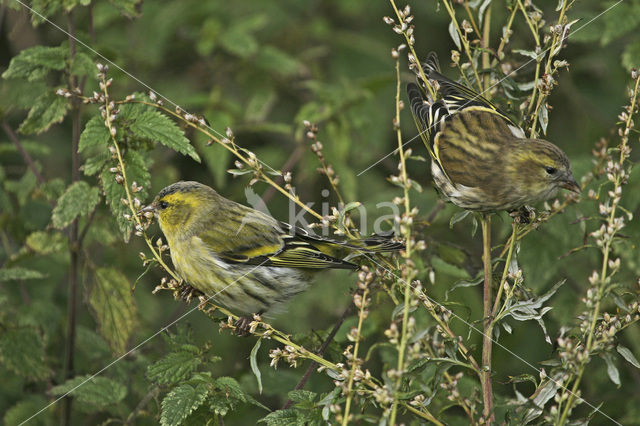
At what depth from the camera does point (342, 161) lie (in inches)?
175

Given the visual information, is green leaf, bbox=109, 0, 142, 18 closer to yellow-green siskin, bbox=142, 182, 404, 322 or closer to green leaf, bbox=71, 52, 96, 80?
green leaf, bbox=71, 52, 96, 80

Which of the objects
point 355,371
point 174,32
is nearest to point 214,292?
point 355,371

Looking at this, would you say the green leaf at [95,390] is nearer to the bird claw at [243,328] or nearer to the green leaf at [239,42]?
the bird claw at [243,328]

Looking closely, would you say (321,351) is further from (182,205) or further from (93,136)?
(93,136)

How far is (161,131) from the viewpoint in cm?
264

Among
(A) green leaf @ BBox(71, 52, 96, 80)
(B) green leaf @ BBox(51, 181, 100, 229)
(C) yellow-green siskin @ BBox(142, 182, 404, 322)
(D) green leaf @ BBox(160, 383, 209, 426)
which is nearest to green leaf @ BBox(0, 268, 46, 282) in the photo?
(B) green leaf @ BBox(51, 181, 100, 229)

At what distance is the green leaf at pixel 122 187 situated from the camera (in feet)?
8.56

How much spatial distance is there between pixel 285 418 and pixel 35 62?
179cm

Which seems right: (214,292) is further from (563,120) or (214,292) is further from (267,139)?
(563,120)

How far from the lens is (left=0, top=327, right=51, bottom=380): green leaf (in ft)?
10.4

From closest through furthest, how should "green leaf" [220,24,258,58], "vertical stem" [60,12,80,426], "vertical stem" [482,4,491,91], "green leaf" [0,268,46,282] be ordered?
"vertical stem" [482,4,491,91] → "vertical stem" [60,12,80,426] → "green leaf" [0,268,46,282] → "green leaf" [220,24,258,58]

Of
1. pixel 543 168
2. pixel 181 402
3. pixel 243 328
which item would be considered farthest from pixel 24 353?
pixel 543 168

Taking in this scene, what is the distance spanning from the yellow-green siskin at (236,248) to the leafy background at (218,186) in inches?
9.2

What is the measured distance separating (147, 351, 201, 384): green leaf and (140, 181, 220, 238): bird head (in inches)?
30.1
